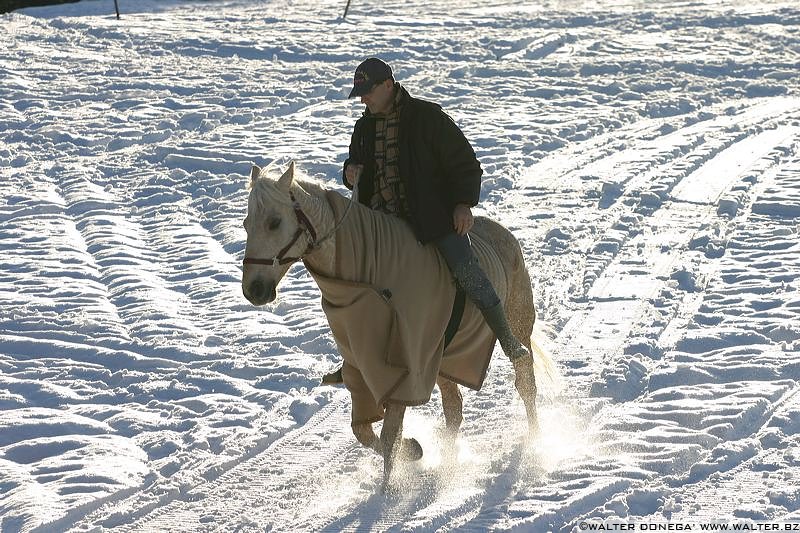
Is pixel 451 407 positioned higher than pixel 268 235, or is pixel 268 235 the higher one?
pixel 268 235

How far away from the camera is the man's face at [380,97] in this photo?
16.9 feet

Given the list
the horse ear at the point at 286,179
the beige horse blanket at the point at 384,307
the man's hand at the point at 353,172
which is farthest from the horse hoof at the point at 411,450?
the horse ear at the point at 286,179

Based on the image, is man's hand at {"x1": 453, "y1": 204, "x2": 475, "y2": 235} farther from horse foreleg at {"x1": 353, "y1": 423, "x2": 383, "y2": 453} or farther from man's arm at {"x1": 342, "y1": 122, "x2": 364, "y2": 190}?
horse foreleg at {"x1": 353, "y1": 423, "x2": 383, "y2": 453}

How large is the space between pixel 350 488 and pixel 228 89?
38.4 ft

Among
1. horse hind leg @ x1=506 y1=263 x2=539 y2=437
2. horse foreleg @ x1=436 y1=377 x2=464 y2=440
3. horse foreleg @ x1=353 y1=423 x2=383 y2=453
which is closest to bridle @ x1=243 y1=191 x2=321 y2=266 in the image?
horse foreleg @ x1=353 y1=423 x2=383 y2=453

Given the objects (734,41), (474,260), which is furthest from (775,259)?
(734,41)

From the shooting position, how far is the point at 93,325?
8.05m

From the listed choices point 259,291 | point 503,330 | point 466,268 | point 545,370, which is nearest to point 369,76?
point 466,268

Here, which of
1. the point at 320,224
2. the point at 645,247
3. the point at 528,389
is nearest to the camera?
the point at 320,224

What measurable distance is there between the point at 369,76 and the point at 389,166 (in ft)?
1.57

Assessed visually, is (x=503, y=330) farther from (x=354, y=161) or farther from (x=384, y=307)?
(x=354, y=161)

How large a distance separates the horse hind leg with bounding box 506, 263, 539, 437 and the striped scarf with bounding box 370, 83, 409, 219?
1.03 metres

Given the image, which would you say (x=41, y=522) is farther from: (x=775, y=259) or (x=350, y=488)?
(x=775, y=259)

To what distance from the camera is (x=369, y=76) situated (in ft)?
16.6
